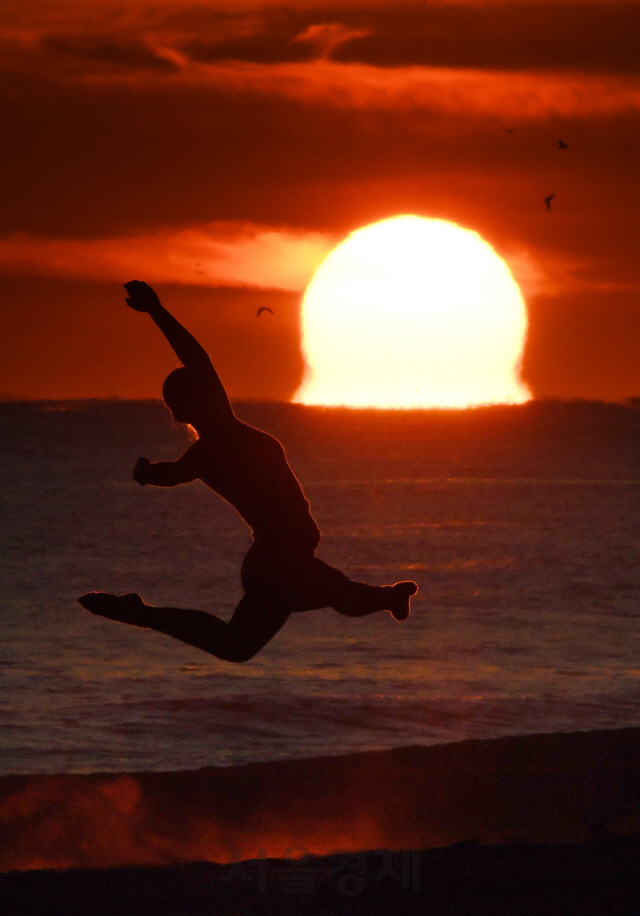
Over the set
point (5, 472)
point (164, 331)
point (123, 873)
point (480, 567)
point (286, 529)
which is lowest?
point (123, 873)

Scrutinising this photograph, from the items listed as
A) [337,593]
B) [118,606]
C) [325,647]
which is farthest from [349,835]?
[325,647]

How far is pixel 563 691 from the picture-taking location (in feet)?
82.0

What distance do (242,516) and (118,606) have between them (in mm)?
857

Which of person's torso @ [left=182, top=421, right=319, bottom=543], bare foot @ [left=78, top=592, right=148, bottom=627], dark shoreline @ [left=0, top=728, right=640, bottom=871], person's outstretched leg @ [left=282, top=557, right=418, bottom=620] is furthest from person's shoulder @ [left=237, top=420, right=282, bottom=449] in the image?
dark shoreline @ [left=0, top=728, right=640, bottom=871]

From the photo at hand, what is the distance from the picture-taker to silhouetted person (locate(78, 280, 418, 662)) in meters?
7.21

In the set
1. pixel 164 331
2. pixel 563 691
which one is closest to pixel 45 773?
pixel 563 691

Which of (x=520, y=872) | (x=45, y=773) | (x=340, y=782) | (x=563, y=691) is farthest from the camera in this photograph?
(x=563, y=691)

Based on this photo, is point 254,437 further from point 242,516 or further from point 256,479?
point 242,516

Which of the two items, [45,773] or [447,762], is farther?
[45,773]

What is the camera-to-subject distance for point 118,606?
7.38 m

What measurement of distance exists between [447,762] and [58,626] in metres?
20.2

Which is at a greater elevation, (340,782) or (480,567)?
(480,567)

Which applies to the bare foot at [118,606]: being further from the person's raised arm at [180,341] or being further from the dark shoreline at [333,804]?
the dark shoreline at [333,804]

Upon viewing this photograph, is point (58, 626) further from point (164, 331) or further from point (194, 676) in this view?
point (164, 331)
